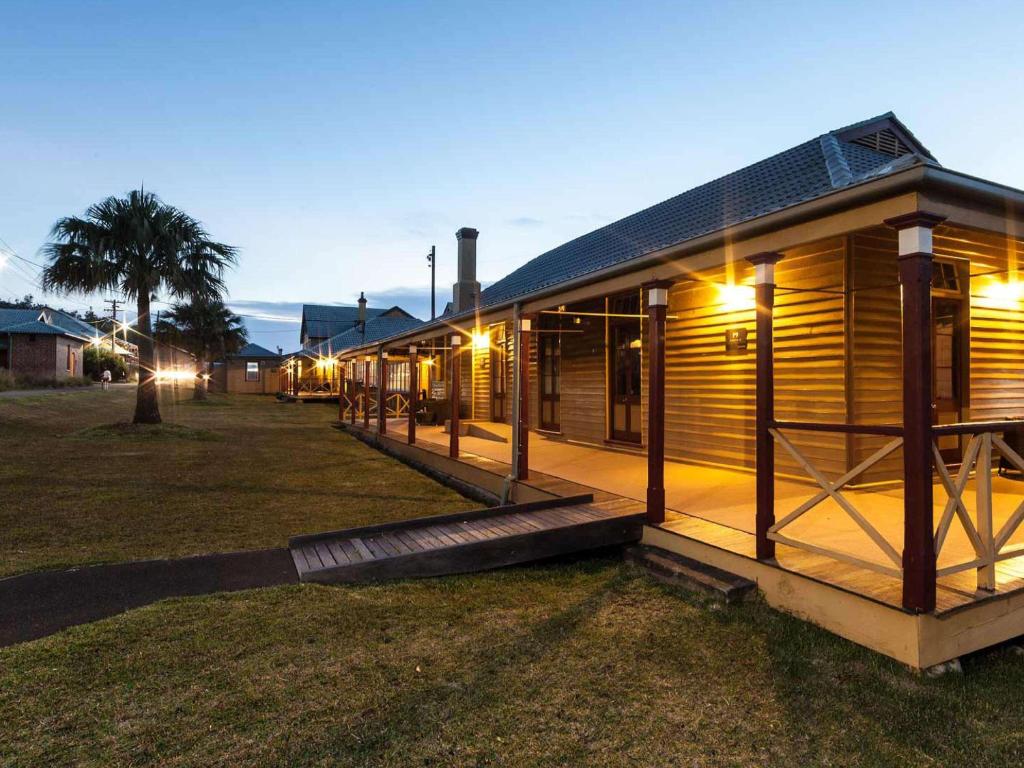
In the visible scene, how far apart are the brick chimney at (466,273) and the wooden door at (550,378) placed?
6106mm

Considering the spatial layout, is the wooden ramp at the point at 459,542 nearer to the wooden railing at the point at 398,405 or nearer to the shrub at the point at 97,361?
the wooden railing at the point at 398,405

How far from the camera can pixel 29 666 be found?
119 inches

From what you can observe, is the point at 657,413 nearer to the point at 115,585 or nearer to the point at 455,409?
the point at 115,585

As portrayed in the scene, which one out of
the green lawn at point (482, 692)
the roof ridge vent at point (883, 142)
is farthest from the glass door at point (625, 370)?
the green lawn at point (482, 692)

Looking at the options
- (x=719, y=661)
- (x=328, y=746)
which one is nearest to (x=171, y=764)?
(x=328, y=746)

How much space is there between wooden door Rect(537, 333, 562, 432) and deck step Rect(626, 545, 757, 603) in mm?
6874

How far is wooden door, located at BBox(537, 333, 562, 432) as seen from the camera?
11.8m

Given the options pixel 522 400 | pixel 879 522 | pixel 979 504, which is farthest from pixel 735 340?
pixel 979 504

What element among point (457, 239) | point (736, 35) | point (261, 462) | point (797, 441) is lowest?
point (261, 462)

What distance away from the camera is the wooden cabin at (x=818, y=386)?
3154mm

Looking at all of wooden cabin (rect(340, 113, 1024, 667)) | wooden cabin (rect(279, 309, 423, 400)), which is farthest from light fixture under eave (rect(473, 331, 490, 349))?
wooden cabin (rect(279, 309, 423, 400))

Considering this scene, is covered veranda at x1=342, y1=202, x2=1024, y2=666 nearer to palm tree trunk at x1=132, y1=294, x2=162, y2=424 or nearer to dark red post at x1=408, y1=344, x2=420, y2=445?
dark red post at x1=408, y1=344, x2=420, y2=445

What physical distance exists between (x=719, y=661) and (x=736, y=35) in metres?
10.5

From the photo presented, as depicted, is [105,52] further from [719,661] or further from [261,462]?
[719,661]
